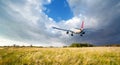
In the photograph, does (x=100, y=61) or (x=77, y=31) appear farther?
(x=77, y=31)

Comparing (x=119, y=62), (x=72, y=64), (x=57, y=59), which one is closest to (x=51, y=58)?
(x=57, y=59)

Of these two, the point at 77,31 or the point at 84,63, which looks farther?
the point at 77,31

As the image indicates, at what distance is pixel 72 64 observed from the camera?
108 feet

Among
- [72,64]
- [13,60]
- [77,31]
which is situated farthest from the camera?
[77,31]

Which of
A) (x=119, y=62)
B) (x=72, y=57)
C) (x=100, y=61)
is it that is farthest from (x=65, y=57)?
(x=119, y=62)

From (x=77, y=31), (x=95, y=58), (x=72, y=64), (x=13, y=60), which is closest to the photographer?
(x=72, y=64)

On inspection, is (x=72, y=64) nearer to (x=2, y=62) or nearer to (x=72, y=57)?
(x=72, y=57)

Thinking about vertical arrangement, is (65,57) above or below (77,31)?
below

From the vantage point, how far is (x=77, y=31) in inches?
2692

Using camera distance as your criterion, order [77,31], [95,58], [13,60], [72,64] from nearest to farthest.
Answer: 1. [72,64]
2. [95,58]
3. [13,60]
4. [77,31]

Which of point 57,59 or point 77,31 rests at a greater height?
point 77,31

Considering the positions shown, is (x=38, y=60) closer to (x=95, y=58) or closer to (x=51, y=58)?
(x=51, y=58)

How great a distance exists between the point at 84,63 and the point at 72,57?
12.0 feet

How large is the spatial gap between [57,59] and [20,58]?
27.3 feet
